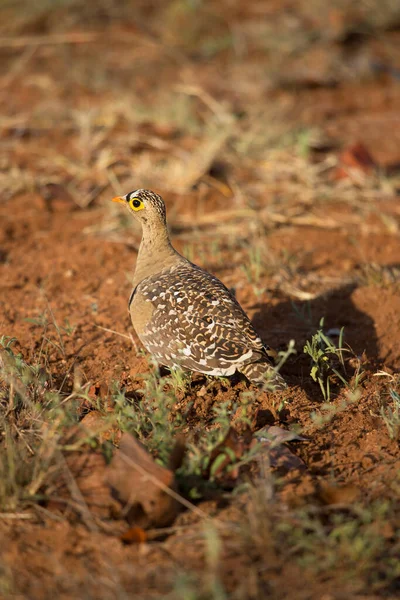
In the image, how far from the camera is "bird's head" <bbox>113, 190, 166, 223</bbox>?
4496mm

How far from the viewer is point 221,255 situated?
5.75 meters

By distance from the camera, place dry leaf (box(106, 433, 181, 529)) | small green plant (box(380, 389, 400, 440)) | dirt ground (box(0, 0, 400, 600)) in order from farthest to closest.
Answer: small green plant (box(380, 389, 400, 440)) < dry leaf (box(106, 433, 181, 529)) < dirt ground (box(0, 0, 400, 600))

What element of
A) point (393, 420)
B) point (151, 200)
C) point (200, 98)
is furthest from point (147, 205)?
point (200, 98)

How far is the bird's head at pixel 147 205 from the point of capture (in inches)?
177

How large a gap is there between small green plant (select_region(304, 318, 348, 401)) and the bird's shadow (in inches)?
4.6

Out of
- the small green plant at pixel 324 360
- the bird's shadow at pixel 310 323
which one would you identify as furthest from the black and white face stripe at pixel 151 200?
the small green plant at pixel 324 360

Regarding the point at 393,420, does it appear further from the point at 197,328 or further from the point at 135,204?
the point at 135,204

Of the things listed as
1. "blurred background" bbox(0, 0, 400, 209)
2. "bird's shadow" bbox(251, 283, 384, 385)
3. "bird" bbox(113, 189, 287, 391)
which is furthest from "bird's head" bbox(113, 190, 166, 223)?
"blurred background" bbox(0, 0, 400, 209)

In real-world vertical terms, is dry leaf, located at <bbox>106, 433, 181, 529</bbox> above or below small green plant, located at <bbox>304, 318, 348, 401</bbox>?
above

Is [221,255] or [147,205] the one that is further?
[221,255]

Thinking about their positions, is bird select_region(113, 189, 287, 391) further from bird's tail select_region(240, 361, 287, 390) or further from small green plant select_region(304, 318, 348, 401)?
small green plant select_region(304, 318, 348, 401)

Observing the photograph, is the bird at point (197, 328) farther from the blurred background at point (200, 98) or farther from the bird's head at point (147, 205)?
the blurred background at point (200, 98)

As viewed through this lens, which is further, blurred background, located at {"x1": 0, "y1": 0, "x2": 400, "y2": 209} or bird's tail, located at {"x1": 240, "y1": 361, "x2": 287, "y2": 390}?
blurred background, located at {"x1": 0, "y1": 0, "x2": 400, "y2": 209}

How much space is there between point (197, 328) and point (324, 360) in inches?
32.0
